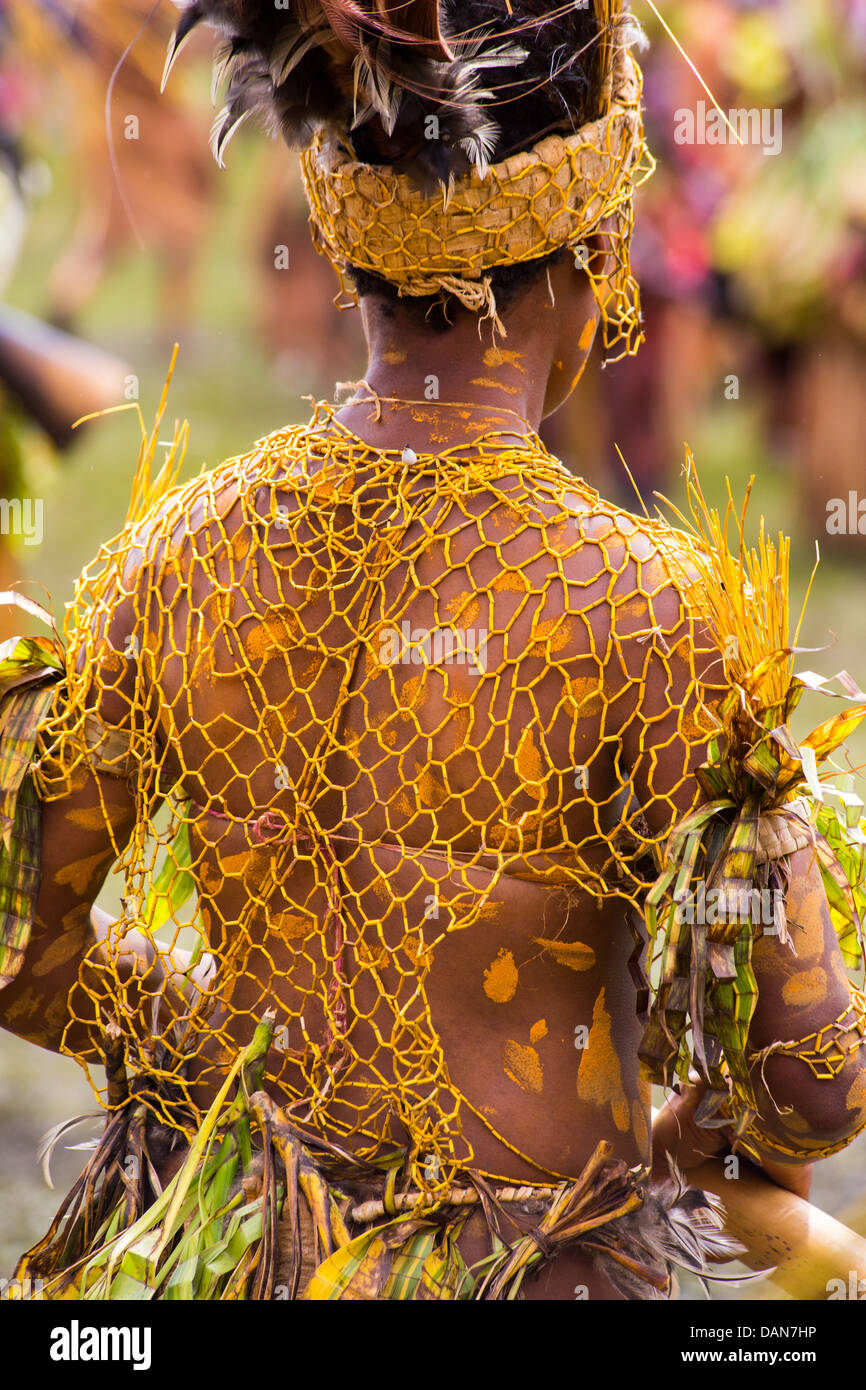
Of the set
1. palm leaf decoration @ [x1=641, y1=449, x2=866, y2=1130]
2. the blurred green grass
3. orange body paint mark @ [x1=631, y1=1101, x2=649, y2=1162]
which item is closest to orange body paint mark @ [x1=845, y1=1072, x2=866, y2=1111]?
palm leaf decoration @ [x1=641, y1=449, x2=866, y2=1130]

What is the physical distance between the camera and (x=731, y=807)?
1.48 meters

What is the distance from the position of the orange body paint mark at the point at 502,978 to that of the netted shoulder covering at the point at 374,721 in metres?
0.06

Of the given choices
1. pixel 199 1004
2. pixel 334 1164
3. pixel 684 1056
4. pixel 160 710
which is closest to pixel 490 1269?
pixel 334 1164

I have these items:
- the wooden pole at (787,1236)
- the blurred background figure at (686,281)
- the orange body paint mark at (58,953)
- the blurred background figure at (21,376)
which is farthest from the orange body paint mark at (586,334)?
the blurred background figure at (686,281)

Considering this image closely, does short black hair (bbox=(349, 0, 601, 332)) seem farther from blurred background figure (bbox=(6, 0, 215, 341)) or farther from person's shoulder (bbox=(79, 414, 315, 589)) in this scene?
blurred background figure (bbox=(6, 0, 215, 341))

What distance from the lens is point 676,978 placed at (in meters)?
1.52

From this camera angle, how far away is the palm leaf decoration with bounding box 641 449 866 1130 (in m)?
1.46

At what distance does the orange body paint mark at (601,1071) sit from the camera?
1611 millimetres

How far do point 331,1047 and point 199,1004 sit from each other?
19cm

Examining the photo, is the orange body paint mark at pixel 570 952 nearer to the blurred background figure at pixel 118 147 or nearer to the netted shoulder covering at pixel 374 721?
the netted shoulder covering at pixel 374 721

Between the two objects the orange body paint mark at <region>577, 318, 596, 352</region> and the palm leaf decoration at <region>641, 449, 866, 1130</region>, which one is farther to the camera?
the orange body paint mark at <region>577, 318, 596, 352</region>

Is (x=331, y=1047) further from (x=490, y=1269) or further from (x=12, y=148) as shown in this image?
(x=12, y=148)

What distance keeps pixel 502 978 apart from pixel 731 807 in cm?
31

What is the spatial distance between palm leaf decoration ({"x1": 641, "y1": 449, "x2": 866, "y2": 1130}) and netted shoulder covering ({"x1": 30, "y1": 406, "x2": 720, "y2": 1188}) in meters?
0.04
